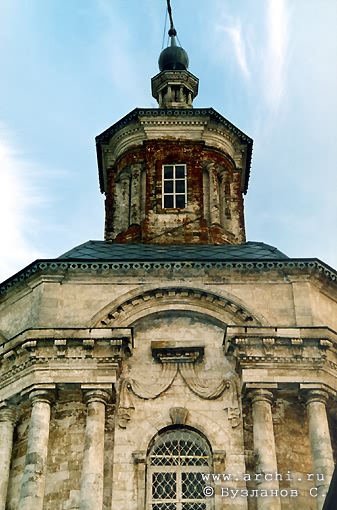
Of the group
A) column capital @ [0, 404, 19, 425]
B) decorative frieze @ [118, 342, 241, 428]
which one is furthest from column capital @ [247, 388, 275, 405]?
column capital @ [0, 404, 19, 425]

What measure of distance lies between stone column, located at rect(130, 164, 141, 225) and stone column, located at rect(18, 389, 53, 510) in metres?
6.46

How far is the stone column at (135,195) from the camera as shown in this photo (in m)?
20.3

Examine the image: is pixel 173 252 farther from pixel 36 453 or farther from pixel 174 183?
pixel 36 453

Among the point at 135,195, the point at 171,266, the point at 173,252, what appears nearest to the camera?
the point at 171,266

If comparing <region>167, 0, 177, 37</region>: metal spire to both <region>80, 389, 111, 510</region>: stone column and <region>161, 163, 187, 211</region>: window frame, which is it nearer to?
<region>161, 163, 187, 211</region>: window frame

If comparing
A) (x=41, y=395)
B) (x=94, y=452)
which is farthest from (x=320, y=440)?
(x=41, y=395)

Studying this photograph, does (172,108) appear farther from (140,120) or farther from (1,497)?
(1,497)

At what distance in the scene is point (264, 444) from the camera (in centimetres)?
1400

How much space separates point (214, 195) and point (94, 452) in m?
8.31

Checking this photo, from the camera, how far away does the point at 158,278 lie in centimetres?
1636

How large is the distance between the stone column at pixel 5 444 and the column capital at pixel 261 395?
13.5ft

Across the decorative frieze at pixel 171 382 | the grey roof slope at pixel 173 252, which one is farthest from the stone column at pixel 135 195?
the decorative frieze at pixel 171 382

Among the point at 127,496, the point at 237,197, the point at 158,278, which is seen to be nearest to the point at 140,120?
the point at 237,197

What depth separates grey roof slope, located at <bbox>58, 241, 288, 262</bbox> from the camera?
16953 millimetres
